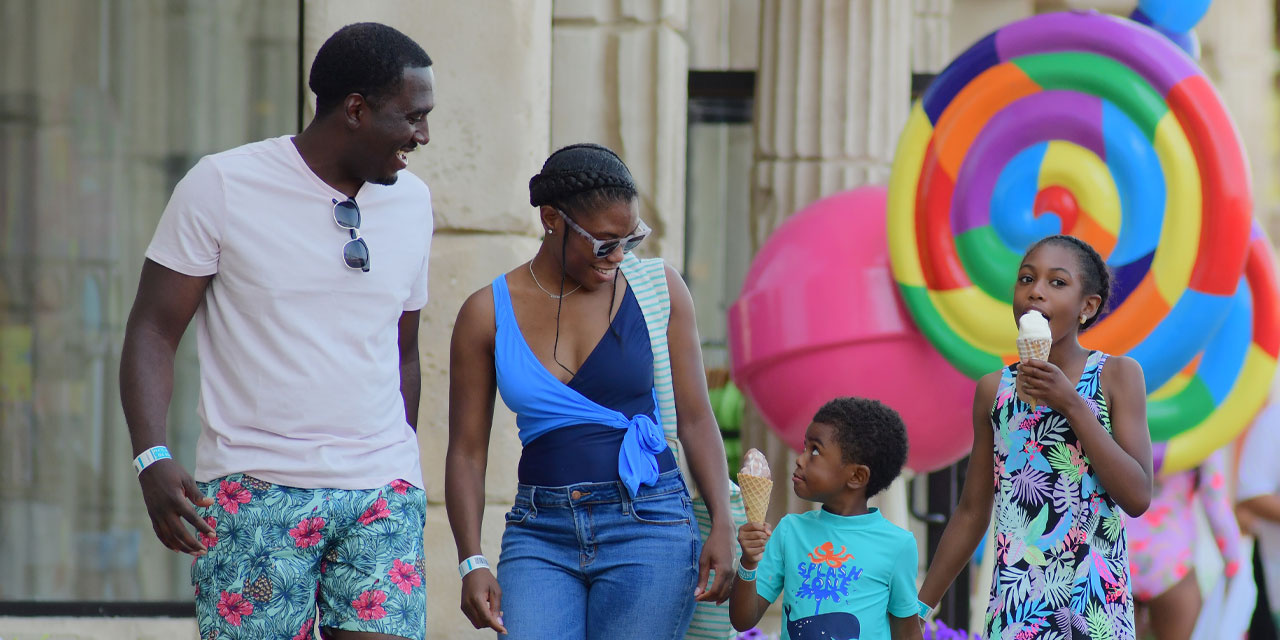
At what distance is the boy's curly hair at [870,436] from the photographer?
11.3ft

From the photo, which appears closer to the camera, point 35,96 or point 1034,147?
point 1034,147

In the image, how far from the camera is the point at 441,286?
460 cm

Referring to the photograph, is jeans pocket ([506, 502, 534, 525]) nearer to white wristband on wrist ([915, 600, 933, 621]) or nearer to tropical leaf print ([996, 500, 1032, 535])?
white wristband on wrist ([915, 600, 933, 621])

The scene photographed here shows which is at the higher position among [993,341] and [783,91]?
[783,91]

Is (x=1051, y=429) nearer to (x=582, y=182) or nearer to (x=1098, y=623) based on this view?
(x=1098, y=623)

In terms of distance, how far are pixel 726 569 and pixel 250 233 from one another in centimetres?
115

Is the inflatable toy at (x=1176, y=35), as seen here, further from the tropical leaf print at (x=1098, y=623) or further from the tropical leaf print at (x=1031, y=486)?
the tropical leaf print at (x=1098, y=623)

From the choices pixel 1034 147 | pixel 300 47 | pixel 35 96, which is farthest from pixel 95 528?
pixel 1034 147

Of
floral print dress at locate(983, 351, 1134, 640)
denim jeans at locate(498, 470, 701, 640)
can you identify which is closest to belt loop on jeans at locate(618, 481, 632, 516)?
denim jeans at locate(498, 470, 701, 640)

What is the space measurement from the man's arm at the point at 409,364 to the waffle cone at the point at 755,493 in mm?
727

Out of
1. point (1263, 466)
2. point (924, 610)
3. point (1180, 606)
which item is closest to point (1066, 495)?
point (924, 610)

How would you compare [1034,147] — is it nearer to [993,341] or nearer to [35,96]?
[993,341]

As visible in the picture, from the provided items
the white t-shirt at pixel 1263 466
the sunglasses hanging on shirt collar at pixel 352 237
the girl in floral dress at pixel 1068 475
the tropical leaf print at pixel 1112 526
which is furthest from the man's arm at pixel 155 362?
the white t-shirt at pixel 1263 466

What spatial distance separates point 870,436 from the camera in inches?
136
